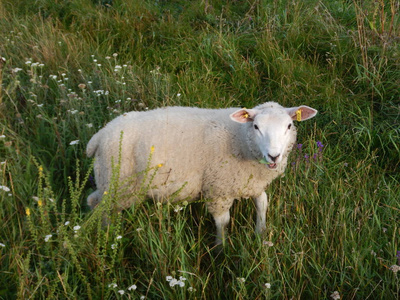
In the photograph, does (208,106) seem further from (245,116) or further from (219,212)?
(219,212)

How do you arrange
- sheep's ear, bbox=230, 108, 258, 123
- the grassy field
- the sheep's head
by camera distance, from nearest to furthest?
the grassy field
the sheep's head
sheep's ear, bbox=230, 108, 258, 123

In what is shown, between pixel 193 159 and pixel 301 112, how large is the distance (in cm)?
84

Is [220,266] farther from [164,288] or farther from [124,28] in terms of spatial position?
[124,28]

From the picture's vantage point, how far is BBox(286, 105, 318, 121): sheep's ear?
3.00 m

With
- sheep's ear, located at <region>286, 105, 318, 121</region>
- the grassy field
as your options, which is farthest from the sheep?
the grassy field

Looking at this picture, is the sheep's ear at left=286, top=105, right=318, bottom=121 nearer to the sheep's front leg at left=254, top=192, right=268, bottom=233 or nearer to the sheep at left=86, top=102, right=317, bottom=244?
the sheep at left=86, top=102, right=317, bottom=244

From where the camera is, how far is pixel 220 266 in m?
2.66

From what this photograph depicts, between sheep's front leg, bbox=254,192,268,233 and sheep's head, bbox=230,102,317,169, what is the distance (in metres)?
0.40

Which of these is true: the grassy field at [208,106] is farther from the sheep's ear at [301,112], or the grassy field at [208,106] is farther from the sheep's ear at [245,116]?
the sheep's ear at [245,116]

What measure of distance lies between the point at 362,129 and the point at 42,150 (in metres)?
2.76

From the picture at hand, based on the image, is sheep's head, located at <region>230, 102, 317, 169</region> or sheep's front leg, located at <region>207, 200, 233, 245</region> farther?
sheep's front leg, located at <region>207, 200, 233, 245</region>

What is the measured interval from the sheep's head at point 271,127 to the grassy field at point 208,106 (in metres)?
0.48

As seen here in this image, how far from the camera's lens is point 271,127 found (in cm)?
277

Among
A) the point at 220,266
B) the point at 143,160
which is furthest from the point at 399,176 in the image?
the point at 143,160
